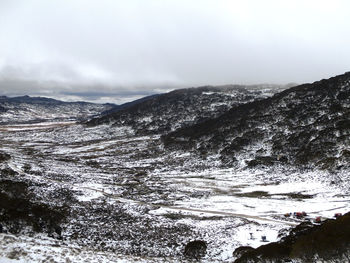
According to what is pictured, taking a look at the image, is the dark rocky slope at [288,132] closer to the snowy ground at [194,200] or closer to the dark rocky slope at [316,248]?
the snowy ground at [194,200]

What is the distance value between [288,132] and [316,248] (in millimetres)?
74067

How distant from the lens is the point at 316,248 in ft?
57.8

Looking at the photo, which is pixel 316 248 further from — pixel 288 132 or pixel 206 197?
pixel 288 132

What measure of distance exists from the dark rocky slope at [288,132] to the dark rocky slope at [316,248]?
4363 centimetres

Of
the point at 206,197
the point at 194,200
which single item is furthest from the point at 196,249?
the point at 206,197

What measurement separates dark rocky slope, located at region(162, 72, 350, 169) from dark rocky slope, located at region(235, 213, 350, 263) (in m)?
43.6

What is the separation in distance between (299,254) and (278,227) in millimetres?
12295

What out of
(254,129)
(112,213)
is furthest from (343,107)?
(112,213)

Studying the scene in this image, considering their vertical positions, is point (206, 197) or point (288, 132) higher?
point (288, 132)

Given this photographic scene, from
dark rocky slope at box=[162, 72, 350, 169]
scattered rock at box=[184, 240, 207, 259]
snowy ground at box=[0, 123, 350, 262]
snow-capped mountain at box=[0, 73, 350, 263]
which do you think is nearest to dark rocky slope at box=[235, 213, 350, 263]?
snow-capped mountain at box=[0, 73, 350, 263]

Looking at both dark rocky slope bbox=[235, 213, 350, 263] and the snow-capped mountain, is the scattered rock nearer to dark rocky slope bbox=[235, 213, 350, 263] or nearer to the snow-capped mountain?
the snow-capped mountain

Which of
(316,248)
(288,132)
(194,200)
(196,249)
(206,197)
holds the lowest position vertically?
(206,197)

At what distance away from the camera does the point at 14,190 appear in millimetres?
39188

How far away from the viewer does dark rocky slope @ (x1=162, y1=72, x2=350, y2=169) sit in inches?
2662
